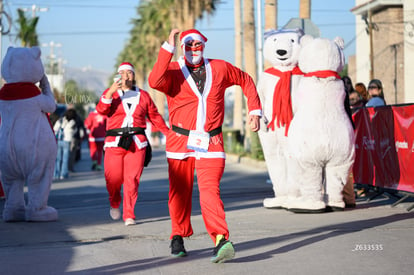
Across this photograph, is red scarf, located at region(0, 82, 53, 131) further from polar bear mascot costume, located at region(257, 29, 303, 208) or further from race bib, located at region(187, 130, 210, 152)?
race bib, located at region(187, 130, 210, 152)

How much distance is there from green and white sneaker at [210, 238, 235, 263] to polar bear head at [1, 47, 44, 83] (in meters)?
4.66

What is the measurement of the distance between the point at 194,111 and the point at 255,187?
27.3 feet

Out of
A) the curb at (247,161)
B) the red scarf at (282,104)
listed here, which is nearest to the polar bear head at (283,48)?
the red scarf at (282,104)

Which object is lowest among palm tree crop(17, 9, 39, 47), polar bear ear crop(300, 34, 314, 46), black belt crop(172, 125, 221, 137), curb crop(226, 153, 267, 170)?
curb crop(226, 153, 267, 170)

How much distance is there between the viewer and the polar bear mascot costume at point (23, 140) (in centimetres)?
1039

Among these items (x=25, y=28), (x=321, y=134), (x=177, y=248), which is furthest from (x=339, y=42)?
(x=25, y=28)

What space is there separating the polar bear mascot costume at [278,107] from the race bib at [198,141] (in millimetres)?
3751

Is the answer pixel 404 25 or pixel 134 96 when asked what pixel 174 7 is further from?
pixel 134 96

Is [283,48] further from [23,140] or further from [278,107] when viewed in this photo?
[23,140]

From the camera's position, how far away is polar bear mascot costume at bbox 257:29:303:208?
11117 millimetres

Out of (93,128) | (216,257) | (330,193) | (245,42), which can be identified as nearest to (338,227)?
(330,193)

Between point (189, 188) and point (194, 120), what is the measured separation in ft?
2.14

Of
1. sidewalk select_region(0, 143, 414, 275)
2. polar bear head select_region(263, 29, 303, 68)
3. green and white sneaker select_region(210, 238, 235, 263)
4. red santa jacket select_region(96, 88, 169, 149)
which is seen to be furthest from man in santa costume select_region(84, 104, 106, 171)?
green and white sneaker select_region(210, 238, 235, 263)

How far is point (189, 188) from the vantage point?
7422 mm
